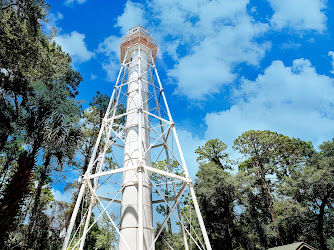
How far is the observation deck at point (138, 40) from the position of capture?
12.3m

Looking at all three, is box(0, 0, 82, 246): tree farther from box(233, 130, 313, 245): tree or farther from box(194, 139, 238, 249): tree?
box(233, 130, 313, 245): tree

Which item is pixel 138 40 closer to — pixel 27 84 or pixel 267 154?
pixel 27 84

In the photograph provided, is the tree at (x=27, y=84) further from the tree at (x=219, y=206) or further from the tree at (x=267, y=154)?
the tree at (x=267, y=154)

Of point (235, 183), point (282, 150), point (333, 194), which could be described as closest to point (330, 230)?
point (333, 194)

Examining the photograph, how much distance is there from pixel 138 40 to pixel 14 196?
11.3 meters

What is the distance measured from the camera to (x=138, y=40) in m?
12.2

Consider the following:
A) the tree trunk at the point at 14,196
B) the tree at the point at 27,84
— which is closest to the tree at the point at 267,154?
the tree at the point at 27,84

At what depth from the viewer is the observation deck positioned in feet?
40.4

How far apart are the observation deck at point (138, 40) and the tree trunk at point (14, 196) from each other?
10.8m

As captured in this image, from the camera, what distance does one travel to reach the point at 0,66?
959cm

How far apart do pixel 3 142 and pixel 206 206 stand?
1576cm

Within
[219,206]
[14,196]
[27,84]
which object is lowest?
[14,196]

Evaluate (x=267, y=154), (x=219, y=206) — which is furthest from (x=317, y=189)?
(x=219, y=206)

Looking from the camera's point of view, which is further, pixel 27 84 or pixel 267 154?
pixel 267 154
